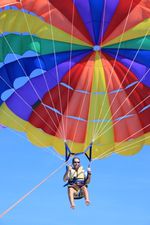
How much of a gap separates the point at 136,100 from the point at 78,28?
1992 mm

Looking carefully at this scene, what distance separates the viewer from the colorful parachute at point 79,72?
11039mm

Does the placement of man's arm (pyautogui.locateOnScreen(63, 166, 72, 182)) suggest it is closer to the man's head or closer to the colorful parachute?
the man's head

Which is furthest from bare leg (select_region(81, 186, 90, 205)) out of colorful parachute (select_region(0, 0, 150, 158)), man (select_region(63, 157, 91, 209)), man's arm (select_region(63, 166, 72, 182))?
colorful parachute (select_region(0, 0, 150, 158))

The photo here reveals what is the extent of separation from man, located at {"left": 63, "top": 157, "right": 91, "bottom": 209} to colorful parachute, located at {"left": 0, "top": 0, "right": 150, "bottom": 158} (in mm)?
1387

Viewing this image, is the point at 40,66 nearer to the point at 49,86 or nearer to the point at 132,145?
the point at 49,86

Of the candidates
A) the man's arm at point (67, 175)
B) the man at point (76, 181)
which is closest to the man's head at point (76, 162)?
the man at point (76, 181)

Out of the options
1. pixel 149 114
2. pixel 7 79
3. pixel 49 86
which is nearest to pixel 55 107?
pixel 49 86

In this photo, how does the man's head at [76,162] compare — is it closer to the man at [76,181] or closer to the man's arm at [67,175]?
the man at [76,181]

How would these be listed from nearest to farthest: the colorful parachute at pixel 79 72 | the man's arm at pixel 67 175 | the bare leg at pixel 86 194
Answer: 1. the bare leg at pixel 86 194
2. the man's arm at pixel 67 175
3. the colorful parachute at pixel 79 72

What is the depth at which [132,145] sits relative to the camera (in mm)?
12234

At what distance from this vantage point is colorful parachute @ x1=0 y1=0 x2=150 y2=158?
1104cm

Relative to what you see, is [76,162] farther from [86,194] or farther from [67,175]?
[86,194]

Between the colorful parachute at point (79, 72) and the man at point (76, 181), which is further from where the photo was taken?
the colorful parachute at point (79, 72)

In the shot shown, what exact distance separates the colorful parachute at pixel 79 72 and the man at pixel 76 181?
1387 millimetres
